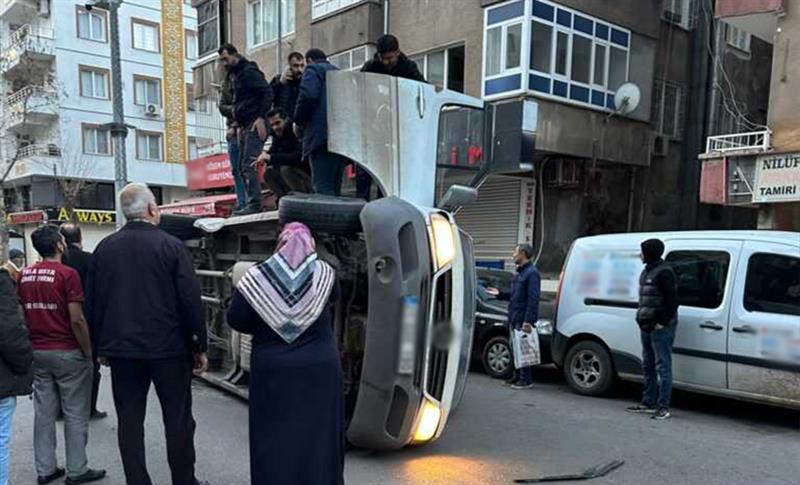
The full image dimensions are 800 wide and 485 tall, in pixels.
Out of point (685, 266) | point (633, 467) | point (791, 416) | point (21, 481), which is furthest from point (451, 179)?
point (791, 416)

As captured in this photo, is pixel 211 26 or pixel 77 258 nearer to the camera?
pixel 77 258

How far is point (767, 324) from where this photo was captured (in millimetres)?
5520

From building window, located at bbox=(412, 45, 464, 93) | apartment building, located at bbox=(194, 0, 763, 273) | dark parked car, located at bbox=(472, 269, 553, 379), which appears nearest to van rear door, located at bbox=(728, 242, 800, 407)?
dark parked car, located at bbox=(472, 269, 553, 379)

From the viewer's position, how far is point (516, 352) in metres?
7.02

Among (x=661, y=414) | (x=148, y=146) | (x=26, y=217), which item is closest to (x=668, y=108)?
(x=661, y=414)

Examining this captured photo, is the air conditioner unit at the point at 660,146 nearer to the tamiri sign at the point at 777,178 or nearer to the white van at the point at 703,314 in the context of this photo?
the tamiri sign at the point at 777,178

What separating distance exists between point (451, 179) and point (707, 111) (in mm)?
13837

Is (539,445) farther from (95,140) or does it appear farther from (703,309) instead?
(95,140)

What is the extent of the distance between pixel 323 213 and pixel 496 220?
1113cm

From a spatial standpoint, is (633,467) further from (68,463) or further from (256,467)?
(68,463)

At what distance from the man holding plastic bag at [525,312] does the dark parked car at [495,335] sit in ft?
1.71

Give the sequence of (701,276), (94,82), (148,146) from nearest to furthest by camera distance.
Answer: (701,276) < (94,82) < (148,146)

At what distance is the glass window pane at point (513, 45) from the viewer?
12297 mm

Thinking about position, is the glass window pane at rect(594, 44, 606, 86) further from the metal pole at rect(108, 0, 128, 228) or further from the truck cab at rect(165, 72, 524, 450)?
the metal pole at rect(108, 0, 128, 228)
